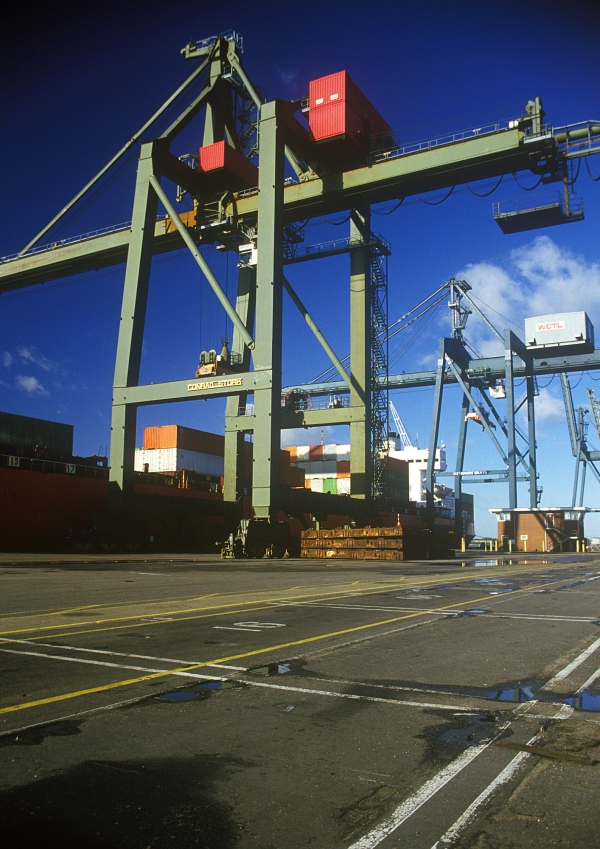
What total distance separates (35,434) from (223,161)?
22112 mm

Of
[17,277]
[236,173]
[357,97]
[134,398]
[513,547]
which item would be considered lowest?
[513,547]

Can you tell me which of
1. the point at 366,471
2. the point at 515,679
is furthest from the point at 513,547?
the point at 515,679

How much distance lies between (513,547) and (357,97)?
154 feet

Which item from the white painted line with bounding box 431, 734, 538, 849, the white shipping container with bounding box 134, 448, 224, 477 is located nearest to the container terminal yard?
the white painted line with bounding box 431, 734, 538, 849

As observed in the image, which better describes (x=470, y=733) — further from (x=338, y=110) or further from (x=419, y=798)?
(x=338, y=110)

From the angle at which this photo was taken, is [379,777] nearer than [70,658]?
Yes

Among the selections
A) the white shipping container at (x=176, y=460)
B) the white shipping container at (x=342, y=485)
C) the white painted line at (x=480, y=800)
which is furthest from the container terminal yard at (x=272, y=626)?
the white shipping container at (x=342, y=485)

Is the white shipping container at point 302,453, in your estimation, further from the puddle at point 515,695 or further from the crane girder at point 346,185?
the puddle at point 515,695

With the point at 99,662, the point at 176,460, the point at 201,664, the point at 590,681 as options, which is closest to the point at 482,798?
the point at 590,681

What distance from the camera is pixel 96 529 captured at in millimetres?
36531

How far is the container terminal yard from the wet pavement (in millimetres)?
22

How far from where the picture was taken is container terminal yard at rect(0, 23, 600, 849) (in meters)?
3.38

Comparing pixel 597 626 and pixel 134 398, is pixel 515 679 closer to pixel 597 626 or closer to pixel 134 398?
pixel 597 626

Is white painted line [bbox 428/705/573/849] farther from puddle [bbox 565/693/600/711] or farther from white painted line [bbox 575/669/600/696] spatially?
white painted line [bbox 575/669/600/696]
